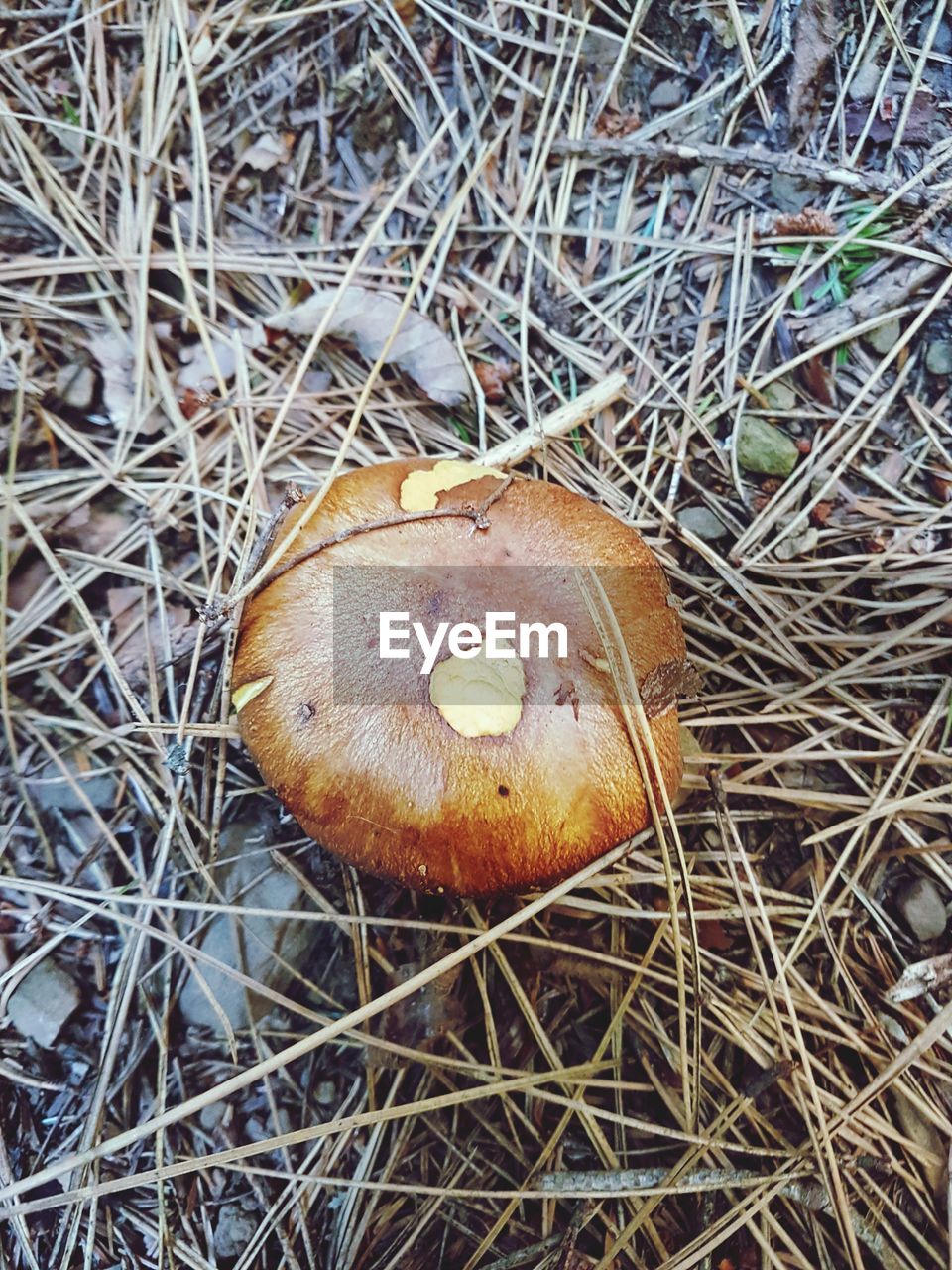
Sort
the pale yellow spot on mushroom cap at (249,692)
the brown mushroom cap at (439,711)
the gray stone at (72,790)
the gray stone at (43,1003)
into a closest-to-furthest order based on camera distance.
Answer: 1. the brown mushroom cap at (439,711)
2. the pale yellow spot on mushroom cap at (249,692)
3. the gray stone at (43,1003)
4. the gray stone at (72,790)

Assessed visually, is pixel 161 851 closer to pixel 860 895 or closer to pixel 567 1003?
pixel 567 1003

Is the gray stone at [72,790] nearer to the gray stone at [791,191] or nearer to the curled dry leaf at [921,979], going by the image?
the curled dry leaf at [921,979]

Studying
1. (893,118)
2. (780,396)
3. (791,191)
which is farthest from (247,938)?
(893,118)

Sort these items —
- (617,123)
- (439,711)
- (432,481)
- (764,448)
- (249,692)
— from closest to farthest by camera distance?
(439,711) → (249,692) → (432,481) → (764,448) → (617,123)

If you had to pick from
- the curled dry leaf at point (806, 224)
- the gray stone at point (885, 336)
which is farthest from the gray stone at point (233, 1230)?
the curled dry leaf at point (806, 224)

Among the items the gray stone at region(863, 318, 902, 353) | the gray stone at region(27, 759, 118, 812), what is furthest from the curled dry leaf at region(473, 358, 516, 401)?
the gray stone at region(27, 759, 118, 812)

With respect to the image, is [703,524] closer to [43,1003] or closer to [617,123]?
[617,123]
